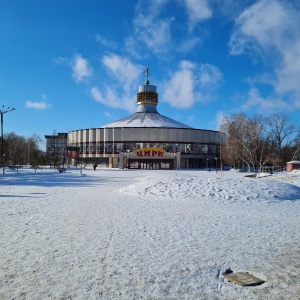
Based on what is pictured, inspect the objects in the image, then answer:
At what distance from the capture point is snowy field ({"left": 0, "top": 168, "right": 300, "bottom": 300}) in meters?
4.66

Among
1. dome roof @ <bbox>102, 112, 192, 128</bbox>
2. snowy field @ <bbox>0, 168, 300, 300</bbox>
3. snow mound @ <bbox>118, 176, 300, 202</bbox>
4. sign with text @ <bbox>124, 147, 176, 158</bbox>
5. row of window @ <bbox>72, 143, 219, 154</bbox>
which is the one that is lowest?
snowy field @ <bbox>0, 168, 300, 300</bbox>

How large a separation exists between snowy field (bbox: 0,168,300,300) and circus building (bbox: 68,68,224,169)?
187 ft

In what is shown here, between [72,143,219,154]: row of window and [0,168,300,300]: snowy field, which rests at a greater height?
[72,143,219,154]: row of window

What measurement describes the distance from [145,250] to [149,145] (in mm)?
66018

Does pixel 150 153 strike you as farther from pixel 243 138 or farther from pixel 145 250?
pixel 145 250

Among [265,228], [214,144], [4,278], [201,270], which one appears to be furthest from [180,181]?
[214,144]

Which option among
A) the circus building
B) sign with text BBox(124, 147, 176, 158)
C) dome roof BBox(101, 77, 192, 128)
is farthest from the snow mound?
dome roof BBox(101, 77, 192, 128)

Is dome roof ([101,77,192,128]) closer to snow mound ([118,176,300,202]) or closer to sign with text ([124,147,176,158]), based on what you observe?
sign with text ([124,147,176,158])

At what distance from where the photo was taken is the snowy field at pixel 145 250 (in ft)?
15.3

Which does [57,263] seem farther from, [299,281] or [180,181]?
[180,181]

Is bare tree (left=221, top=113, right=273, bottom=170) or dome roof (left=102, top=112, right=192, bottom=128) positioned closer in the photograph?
bare tree (left=221, top=113, right=273, bottom=170)

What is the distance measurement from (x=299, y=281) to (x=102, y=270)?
3708mm

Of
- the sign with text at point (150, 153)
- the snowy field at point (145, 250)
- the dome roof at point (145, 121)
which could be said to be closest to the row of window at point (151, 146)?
the sign with text at point (150, 153)

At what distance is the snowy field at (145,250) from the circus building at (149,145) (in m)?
57.0
